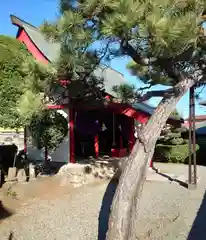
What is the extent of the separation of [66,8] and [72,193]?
16.8 feet

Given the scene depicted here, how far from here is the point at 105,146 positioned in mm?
14711

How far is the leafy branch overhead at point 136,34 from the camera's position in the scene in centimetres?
375

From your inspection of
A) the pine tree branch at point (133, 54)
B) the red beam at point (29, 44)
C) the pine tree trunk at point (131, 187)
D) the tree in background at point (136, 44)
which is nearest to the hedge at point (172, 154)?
the red beam at point (29, 44)

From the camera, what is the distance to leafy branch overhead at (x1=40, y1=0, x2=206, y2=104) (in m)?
3.75

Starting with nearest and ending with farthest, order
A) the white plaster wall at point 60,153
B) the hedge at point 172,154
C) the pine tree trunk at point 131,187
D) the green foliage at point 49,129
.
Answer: the pine tree trunk at point 131,187 < the green foliage at point 49,129 < the white plaster wall at point 60,153 < the hedge at point 172,154

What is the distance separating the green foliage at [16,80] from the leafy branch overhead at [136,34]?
19.4 inches

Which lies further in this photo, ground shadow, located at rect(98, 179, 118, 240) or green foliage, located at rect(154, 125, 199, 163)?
green foliage, located at rect(154, 125, 199, 163)

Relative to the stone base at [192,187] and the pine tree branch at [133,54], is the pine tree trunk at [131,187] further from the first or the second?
the stone base at [192,187]

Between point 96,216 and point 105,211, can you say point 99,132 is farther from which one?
point 96,216

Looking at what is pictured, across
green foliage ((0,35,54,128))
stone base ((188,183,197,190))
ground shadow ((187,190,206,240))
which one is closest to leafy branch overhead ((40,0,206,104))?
green foliage ((0,35,54,128))

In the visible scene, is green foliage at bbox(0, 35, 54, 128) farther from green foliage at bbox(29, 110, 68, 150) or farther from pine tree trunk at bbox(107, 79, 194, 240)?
pine tree trunk at bbox(107, 79, 194, 240)

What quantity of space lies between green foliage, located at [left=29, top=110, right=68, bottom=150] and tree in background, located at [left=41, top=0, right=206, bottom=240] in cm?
386

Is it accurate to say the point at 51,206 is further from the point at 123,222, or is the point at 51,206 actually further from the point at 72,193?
the point at 123,222

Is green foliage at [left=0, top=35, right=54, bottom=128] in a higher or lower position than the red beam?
lower
